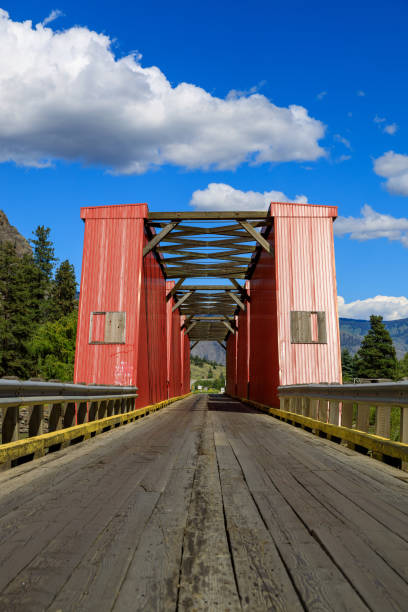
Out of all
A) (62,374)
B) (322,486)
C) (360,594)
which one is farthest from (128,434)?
(62,374)

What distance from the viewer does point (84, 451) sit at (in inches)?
254

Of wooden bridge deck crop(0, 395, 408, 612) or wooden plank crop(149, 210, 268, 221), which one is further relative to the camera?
wooden plank crop(149, 210, 268, 221)

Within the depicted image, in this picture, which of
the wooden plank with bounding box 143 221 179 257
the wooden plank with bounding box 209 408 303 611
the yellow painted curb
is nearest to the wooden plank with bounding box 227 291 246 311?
the wooden plank with bounding box 143 221 179 257

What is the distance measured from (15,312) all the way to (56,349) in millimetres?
12151

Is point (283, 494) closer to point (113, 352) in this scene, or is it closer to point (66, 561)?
point (66, 561)

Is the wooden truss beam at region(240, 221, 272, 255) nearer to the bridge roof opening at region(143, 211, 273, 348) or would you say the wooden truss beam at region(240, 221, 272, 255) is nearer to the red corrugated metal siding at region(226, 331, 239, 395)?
the bridge roof opening at region(143, 211, 273, 348)

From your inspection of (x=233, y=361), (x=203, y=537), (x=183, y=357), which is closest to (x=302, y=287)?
(x=203, y=537)

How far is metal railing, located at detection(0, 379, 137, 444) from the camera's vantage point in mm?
5133

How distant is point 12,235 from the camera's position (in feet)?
438

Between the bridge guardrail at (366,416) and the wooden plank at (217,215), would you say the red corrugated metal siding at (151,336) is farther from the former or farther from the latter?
the bridge guardrail at (366,416)

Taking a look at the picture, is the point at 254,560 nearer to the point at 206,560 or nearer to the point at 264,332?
the point at 206,560

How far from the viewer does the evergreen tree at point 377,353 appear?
70500 millimetres

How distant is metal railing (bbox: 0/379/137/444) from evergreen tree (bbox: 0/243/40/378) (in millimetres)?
45206

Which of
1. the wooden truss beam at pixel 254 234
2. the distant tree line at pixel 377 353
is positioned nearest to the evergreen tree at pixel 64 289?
the distant tree line at pixel 377 353
